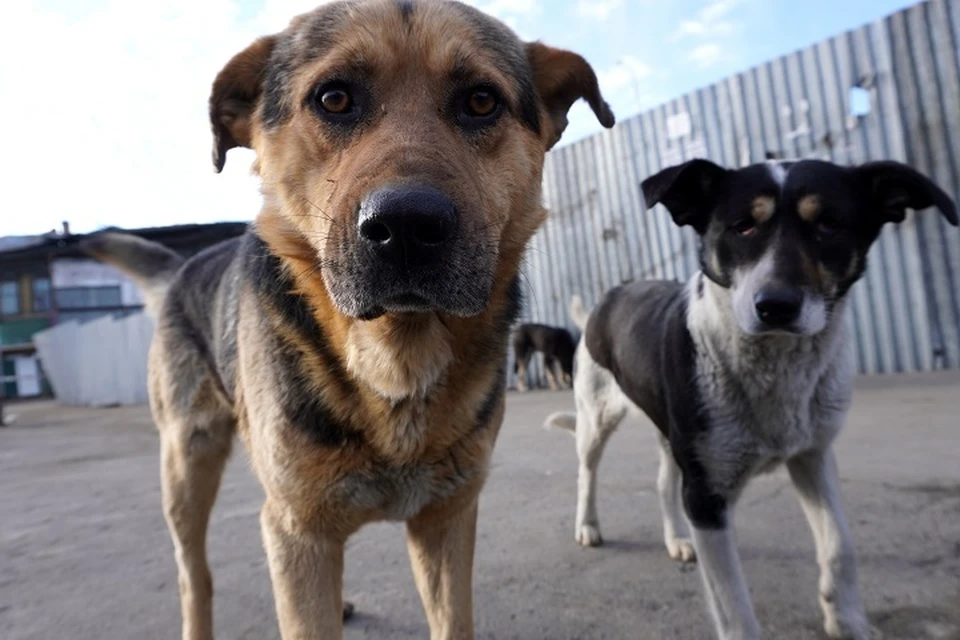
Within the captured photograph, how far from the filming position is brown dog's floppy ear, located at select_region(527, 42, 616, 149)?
2.34 m

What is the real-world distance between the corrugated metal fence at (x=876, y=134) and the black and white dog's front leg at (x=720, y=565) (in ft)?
15.1

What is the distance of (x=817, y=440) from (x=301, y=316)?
1812 millimetres

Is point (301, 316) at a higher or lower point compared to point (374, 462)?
higher

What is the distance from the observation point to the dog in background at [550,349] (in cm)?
1141

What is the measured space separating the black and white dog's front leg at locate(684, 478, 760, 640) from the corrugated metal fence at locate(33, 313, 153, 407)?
18694mm

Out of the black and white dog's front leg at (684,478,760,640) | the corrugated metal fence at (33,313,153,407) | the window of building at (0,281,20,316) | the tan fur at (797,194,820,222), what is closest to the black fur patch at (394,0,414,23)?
the tan fur at (797,194,820,222)

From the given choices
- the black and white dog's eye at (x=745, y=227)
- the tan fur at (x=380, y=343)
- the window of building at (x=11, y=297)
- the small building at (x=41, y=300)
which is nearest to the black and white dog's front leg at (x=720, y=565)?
the tan fur at (x=380, y=343)

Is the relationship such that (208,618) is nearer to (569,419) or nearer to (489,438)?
(489,438)

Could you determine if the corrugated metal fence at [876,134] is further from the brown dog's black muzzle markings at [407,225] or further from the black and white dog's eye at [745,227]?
the brown dog's black muzzle markings at [407,225]

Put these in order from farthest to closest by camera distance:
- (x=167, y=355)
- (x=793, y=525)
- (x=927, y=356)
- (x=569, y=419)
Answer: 1. (x=927, y=356)
2. (x=569, y=419)
3. (x=793, y=525)
4. (x=167, y=355)

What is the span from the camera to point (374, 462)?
186 centimetres

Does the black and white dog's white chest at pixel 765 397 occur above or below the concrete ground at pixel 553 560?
above

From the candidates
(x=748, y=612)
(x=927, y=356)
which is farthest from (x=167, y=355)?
(x=927, y=356)

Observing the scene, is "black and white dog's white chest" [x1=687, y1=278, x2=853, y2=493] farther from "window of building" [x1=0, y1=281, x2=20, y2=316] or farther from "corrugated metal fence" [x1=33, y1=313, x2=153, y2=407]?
"window of building" [x1=0, y1=281, x2=20, y2=316]
